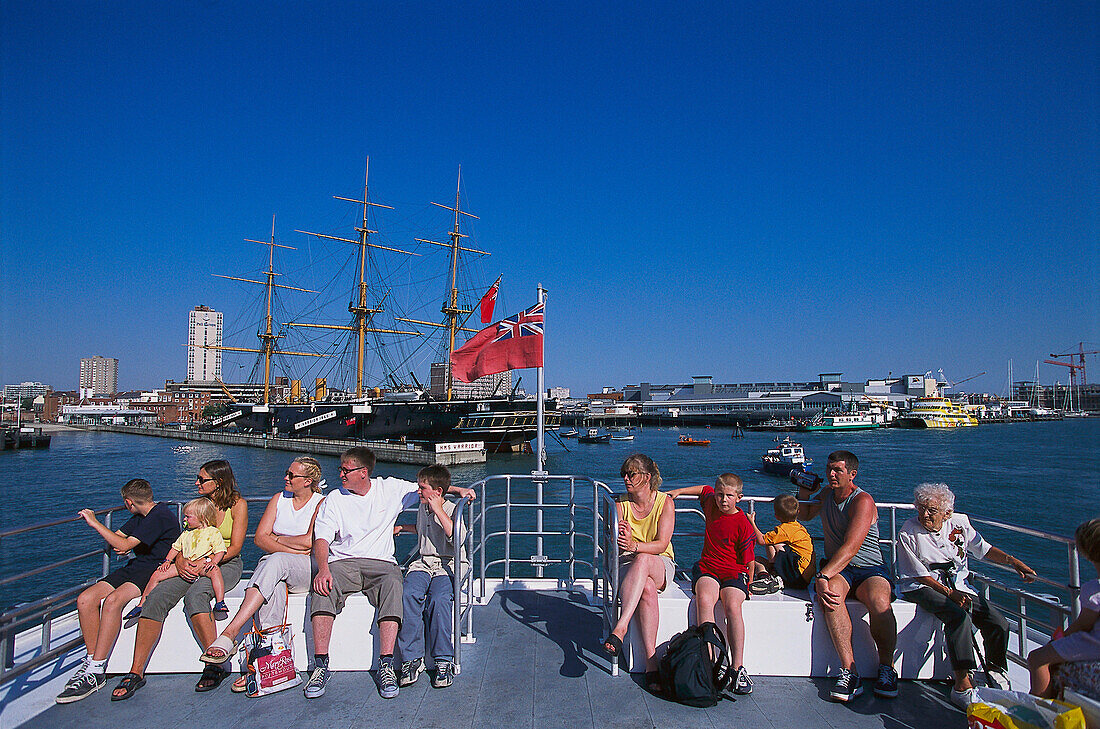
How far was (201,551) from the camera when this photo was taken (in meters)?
4.01

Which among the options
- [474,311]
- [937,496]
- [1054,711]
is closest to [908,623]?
[937,496]

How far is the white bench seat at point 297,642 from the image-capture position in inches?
155

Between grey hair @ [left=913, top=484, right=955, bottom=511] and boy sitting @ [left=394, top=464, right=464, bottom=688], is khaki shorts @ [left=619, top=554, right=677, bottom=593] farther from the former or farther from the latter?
grey hair @ [left=913, top=484, right=955, bottom=511]

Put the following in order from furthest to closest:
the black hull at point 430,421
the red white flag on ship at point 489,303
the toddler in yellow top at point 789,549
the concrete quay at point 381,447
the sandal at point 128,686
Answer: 1. the black hull at point 430,421
2. the concrete quay at point 381,447
3. the red white flag on ship at point 489,303
4. the toddler in yellow top at point 789,549
5. the sandal at point 128,686

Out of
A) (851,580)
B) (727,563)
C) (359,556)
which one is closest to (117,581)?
(359,556)

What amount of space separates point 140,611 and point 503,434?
150 feet

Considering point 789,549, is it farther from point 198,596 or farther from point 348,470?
point 198,596

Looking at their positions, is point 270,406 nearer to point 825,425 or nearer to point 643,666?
point 643,666

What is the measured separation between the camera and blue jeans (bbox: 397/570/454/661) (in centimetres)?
383

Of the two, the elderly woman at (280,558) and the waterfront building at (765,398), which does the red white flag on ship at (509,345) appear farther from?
the waterfront building at (765,398)

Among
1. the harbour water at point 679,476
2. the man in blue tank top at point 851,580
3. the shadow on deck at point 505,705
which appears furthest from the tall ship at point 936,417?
the shadow on deck at point 505,705

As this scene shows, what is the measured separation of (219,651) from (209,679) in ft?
0.65

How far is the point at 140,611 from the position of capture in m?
3.93

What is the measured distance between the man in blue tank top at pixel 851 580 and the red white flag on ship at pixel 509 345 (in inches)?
161
